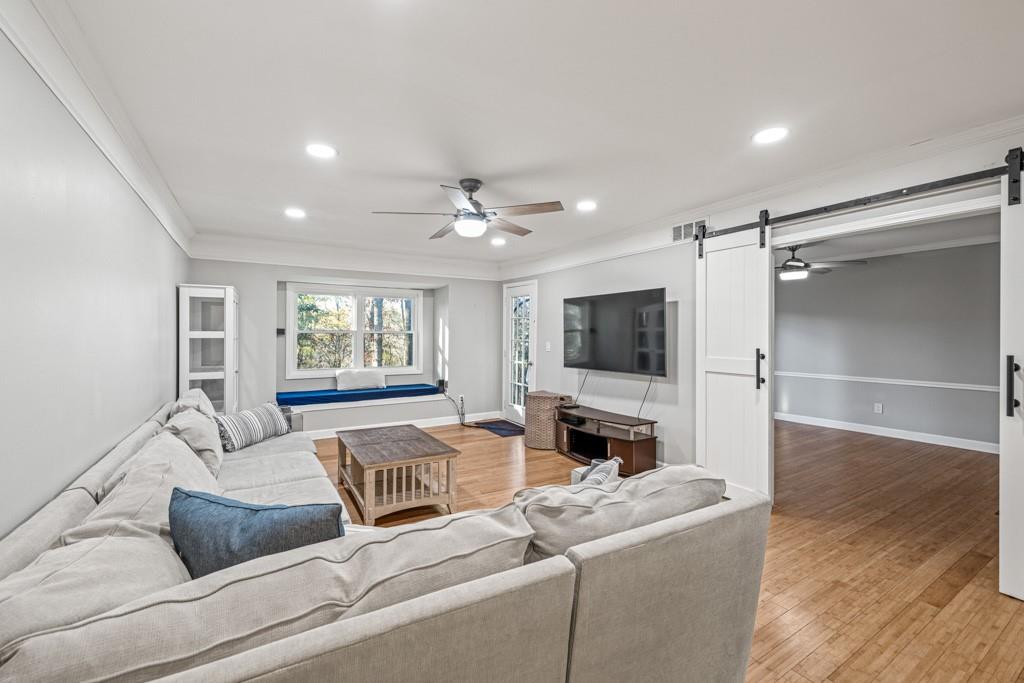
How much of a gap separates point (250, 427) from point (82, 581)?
2.90 meters

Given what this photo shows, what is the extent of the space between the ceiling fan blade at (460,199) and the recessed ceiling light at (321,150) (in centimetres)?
71

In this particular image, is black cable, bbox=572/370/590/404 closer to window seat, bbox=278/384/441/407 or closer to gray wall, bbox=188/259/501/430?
gray wall, bbox=188/259/501/430

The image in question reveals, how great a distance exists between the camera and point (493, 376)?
6953 millimetres

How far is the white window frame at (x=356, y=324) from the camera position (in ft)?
19.4

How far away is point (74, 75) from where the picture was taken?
5.74 feet

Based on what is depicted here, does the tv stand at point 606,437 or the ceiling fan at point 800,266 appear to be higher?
the ceiling fan at point 800,266

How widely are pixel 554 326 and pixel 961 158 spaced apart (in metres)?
3.99

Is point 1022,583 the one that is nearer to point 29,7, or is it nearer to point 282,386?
point 29,7

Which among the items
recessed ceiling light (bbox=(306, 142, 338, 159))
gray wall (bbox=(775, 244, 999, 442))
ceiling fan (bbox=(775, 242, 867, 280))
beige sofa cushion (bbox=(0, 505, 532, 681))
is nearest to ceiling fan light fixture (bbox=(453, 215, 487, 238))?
recessed ceiling light (bbox=(306, 142, 338, 159))

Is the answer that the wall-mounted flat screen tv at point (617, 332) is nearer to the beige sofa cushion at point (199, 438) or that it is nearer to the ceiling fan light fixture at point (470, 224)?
the ceiling fan light fixture at point (470, 224)

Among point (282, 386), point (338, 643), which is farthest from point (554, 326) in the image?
point (338, 643)

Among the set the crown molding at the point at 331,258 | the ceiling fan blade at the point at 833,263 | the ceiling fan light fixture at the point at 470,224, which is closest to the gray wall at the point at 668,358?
the crown molding at the point at 331,258

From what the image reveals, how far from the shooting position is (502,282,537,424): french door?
6.33 m

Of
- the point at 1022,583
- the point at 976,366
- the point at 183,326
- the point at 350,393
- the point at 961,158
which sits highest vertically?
the point at 961,158
